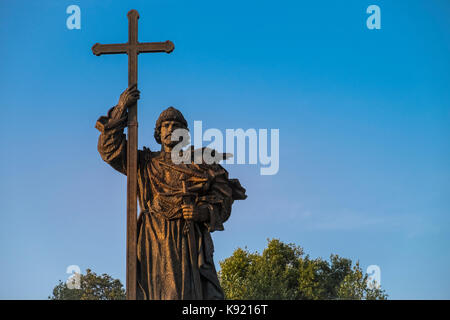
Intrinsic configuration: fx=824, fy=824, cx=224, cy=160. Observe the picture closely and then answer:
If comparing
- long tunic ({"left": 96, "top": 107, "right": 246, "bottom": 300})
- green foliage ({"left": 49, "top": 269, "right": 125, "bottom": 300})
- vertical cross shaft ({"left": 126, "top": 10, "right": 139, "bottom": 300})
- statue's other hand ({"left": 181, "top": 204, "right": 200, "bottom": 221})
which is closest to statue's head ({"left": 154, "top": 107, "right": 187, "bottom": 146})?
long tunic ({"left": 96, "top": 107, "right": 246, "bottom": 300})

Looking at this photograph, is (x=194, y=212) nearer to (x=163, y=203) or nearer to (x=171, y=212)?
(x=171, y=212)

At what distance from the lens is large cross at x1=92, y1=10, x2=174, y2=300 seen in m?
12.6

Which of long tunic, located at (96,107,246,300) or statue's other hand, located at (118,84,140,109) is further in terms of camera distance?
statue's other hand, located at (118,84,140,109)

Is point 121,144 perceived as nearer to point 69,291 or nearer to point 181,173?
point 181,173

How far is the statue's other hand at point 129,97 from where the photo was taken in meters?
13.0

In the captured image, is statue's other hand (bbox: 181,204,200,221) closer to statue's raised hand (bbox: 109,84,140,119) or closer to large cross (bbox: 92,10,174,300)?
large cross (bbox: 92,10,174,300)

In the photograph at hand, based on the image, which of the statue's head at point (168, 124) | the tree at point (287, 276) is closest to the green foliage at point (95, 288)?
the tree at point (287, 276)

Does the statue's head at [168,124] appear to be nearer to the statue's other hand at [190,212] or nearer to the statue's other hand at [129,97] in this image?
the statue's other hand at [129,97]

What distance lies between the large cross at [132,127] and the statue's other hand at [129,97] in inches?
4.1

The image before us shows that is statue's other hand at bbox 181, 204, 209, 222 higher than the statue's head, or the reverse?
the statue's head

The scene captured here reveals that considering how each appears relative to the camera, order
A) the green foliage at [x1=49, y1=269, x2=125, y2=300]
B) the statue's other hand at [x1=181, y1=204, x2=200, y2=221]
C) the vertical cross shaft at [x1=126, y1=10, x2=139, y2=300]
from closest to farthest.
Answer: the vertical cross shaft at [x1=126, y1=10, x2=139, y2=300] < the statue's other hand at [x1=181, y1=204, x2=200, y2=221] < the green foliage at [x1=49, y1=269, x2=125, y2=300]
